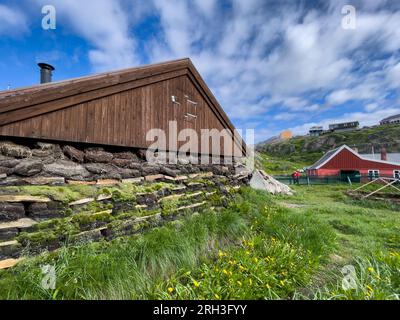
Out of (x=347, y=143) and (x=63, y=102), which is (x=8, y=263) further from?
(x=347, y=143)

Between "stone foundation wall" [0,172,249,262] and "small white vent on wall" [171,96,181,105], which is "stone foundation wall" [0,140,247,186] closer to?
"stone foundation wall" [0,172,249,262]

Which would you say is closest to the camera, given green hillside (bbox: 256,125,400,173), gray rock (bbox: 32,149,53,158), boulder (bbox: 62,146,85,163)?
gray rock (bbox: 32,149,53,158)

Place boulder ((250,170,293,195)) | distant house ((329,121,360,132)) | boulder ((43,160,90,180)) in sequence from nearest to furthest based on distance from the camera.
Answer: boulder ((43,160,90,180)) → boulder ((250,170,293,195)) → distant house ((329,121,360,132))

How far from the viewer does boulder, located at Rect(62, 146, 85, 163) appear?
3789mm

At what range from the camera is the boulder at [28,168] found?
317 cm

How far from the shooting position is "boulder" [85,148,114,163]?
13.4 ft

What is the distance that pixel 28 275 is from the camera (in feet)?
9.03

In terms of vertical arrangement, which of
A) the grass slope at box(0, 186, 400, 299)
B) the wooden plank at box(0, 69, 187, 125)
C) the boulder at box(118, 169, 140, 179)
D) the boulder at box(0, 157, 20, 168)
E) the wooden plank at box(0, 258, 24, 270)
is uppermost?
the wooden plank at box(0, 69, 187, 125)

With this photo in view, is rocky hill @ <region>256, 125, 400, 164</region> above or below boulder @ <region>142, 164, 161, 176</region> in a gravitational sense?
above

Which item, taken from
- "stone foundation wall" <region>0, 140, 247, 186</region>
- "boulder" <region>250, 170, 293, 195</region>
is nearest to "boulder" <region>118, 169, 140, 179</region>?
"stone foundation wall" <region>0, 140, 247, 186</region>

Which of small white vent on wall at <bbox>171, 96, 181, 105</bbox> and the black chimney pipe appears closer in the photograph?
small white vent on wall at <bbox>171, 96, 181, 105</bbox>

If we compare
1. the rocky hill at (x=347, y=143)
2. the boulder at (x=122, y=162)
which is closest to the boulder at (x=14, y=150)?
the boulder at (x=122, y=162)

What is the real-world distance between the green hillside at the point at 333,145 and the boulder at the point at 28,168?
5863 centimetres

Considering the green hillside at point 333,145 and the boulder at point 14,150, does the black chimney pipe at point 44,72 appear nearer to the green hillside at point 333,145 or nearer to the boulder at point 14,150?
the boulder at point 14,150
